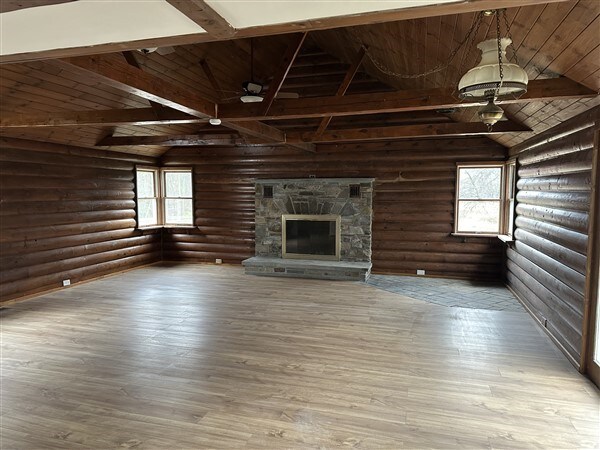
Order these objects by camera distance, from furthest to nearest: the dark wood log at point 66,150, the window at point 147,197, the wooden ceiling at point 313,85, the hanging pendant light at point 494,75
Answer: the window at point 147,197 → the dark wood log at point 66,150 → the wooden ceiling at point 313,85 → the hanging pendant light at point 494,75

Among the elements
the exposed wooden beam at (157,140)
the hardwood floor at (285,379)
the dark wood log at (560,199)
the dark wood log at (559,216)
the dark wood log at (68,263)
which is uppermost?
the exposed wooden beam at (157,140)

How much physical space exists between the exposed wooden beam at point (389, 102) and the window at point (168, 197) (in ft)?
17.2

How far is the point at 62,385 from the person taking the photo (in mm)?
3395

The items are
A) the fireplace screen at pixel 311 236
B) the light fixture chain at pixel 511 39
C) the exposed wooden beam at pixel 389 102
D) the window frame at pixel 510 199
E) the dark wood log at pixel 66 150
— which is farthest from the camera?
the fireplace screen at pixel 311 236

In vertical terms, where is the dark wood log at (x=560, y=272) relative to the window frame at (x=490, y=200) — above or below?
below

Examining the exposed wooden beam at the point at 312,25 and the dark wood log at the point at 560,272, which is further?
the dark wood log at the point at 560,272

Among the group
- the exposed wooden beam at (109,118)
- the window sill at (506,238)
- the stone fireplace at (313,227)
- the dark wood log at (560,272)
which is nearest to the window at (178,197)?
the stone fireplace at (313,227)

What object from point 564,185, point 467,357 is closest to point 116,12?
point 467,357

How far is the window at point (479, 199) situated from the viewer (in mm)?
7336

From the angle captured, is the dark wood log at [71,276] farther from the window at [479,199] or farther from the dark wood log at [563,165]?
the dark wood log at [563,165]

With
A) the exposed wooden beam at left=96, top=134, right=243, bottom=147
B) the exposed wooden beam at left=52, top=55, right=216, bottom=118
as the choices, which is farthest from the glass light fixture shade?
the exposed wooden beam at left=96, top=134, right=243, bottom=147

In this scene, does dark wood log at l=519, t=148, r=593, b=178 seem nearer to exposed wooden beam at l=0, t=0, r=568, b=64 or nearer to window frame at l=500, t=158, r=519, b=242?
window frame at l=500, t=158, r=519, b=242

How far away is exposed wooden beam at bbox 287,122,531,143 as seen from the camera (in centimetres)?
540

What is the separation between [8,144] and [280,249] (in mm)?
5241
